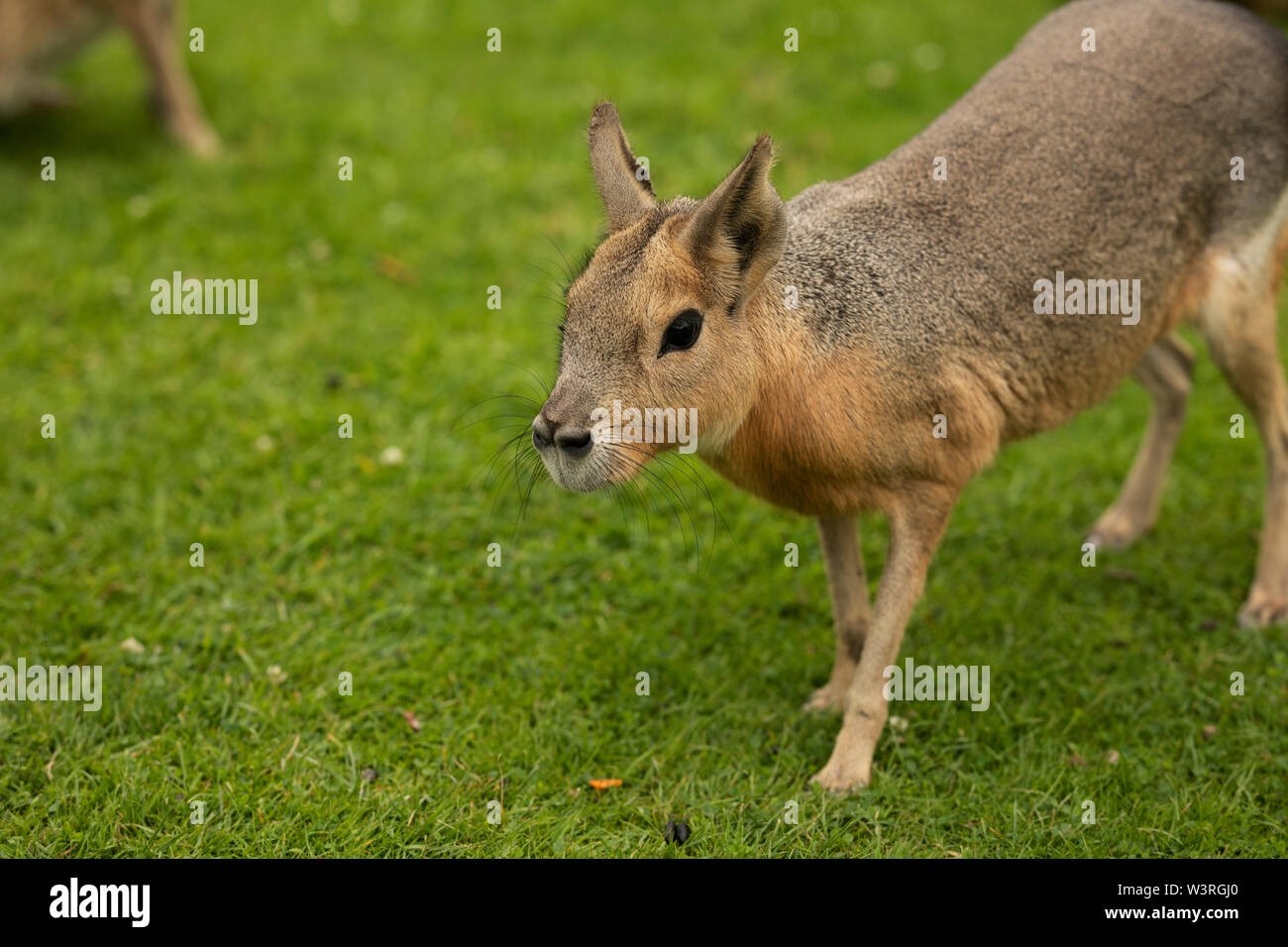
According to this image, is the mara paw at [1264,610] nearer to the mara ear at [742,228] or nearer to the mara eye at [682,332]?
the mara ear at [742,228]

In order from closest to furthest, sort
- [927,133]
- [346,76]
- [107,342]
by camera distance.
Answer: [927,133] < [107,342] < [346,76]

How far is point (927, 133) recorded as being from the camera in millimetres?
3990

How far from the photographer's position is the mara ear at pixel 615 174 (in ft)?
11.4

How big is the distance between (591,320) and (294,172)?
175 inches

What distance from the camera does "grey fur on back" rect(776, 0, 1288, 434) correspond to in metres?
3.61

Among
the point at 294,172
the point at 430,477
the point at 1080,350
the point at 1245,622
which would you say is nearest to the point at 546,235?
the point at 294,172

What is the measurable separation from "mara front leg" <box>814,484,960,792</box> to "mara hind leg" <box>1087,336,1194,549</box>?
1.56 m

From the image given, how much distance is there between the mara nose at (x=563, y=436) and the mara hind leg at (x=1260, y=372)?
234 cm

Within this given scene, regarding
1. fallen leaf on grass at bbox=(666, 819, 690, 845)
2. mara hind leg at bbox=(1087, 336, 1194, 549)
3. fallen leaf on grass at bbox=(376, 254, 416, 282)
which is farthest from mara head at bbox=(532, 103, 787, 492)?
fallen leaf on grass at bbox=(376, 254, 416, 282)

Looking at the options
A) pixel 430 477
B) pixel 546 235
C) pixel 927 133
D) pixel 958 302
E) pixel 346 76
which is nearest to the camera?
pixel 958 302

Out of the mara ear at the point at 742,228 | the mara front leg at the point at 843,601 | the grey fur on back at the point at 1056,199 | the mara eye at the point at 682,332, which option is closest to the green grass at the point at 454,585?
the mara front leg at the point at 843,601

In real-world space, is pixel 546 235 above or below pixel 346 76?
below
